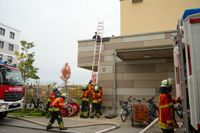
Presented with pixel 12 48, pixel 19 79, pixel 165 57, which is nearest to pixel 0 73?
pixel 19 79

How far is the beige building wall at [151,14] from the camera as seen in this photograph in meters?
17.0

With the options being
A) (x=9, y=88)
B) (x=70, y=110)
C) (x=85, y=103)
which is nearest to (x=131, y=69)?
(x=85, y=103)

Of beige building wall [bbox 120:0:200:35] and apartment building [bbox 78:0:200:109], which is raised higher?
beige building wall [bbox 120:0:200:35]

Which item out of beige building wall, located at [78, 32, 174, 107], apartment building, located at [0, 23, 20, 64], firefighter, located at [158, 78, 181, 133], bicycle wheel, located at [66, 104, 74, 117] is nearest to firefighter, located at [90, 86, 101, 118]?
beige building wall, located at [78, 32, 174, 107]

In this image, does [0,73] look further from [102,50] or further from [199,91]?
[199,91]

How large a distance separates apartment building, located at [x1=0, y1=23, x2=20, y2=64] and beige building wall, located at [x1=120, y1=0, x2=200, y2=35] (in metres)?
32.1

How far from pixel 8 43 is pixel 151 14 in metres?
38.8

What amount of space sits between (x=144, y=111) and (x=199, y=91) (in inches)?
246

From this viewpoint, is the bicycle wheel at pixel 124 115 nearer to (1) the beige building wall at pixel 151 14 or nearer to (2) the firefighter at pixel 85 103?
(2) the firefighter at pixel 85 103

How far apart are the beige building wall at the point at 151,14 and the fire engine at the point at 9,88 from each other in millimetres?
10711

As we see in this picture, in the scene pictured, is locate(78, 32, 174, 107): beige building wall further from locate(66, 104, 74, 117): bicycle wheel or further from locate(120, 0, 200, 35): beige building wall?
locate(120, 0, 200, 35): beige building wall

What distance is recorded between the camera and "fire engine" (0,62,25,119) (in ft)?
33.3

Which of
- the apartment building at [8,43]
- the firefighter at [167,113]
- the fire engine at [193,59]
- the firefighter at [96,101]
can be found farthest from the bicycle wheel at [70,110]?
the apartment building at [8,43]

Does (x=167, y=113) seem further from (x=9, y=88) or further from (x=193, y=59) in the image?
(x=9, y=88)
